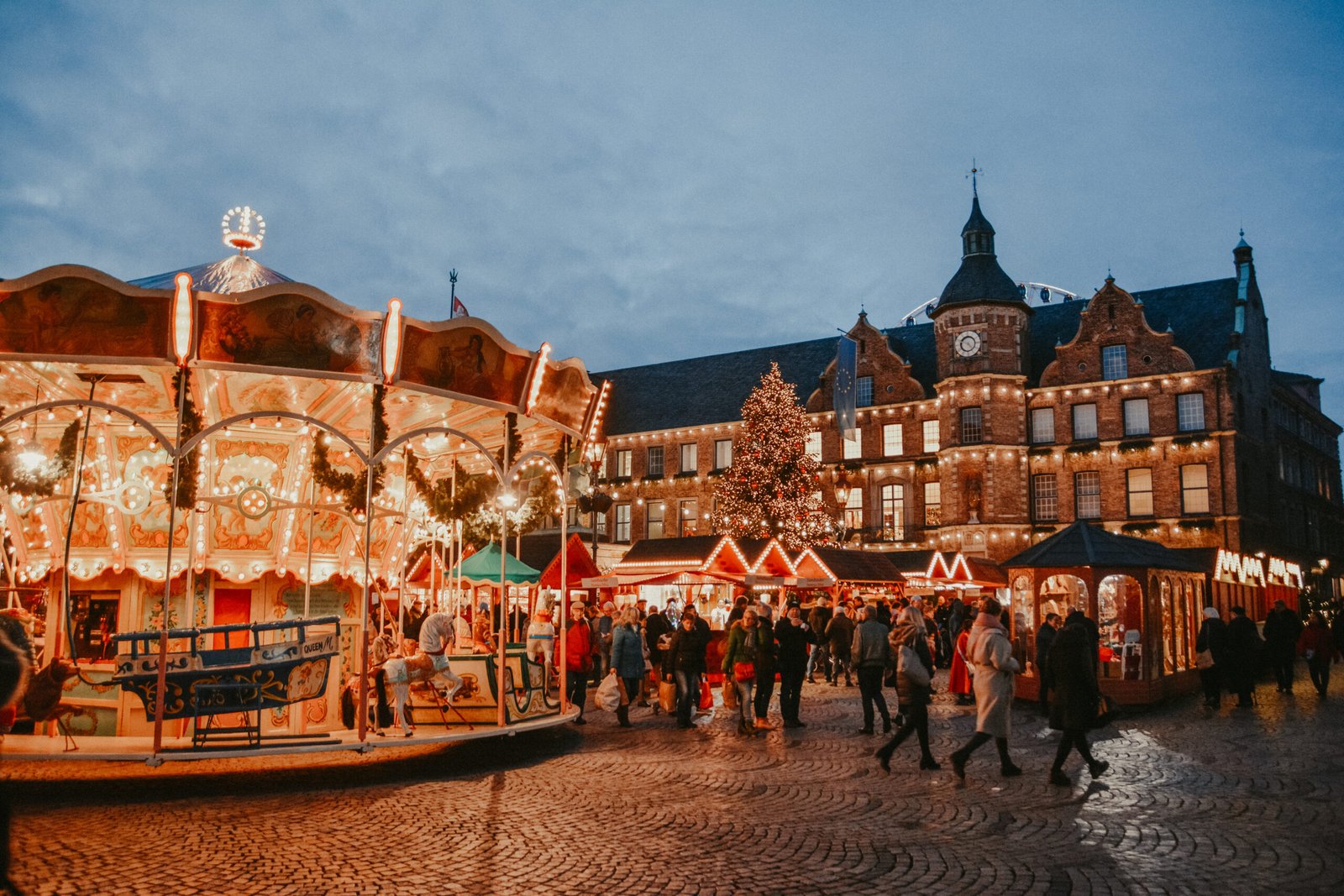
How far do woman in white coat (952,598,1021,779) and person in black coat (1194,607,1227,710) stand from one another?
877cm

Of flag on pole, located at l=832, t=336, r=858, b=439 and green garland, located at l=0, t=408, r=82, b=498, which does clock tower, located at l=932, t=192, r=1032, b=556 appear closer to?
flag on pole, located at l=832, t=336, r=858, b=439

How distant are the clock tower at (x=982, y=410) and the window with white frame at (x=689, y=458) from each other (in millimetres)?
11567

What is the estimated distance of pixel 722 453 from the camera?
4578 centimetres

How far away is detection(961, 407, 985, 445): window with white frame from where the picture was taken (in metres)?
39.6

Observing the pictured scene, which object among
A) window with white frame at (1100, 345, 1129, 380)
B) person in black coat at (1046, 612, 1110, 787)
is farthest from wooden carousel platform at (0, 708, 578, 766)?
window with white frame at (1100, 345, 1129, 380)

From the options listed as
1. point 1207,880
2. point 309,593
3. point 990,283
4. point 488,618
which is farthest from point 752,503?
point 1207,880

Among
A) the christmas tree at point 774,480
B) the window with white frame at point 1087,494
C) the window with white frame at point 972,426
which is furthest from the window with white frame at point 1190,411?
the christmas tree at point 774,480

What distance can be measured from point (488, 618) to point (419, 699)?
8642 mm

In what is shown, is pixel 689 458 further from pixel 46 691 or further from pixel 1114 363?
pixel 46 691

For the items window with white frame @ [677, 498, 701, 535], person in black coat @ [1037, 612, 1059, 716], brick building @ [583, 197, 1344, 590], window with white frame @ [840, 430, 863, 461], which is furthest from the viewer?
window with white frame @ [677, 498, 701, 535]

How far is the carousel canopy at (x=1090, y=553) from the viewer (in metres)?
16.5

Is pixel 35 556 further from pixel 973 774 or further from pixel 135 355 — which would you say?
pixel 973 774

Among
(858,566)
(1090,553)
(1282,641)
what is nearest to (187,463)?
(1090,553)

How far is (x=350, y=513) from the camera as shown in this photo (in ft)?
44.0
